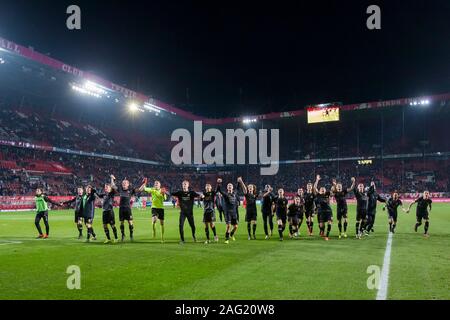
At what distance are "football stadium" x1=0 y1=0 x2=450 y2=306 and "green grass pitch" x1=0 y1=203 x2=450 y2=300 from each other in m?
0.06

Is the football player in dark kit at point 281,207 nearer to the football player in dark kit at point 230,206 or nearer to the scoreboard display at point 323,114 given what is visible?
the football player in dark kit at point 230,206

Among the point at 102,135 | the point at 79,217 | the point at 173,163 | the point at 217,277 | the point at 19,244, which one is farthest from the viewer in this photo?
the point at 173,163

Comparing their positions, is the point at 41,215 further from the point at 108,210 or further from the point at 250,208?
the point at 250,208

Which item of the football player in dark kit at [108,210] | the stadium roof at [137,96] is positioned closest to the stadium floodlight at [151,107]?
the stadium roof at [137,96]

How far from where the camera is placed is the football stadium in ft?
27.4

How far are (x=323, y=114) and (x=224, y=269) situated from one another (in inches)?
2088

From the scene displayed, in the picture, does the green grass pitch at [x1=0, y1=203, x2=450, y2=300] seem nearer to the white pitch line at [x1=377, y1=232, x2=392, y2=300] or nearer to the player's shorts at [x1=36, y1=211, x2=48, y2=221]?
the white pitch line at [x1=377, y1=232, x2=392, y2=300]

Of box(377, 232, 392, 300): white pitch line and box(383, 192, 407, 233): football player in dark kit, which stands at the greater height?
box(383, 192, 407, 233): football player in dark kit

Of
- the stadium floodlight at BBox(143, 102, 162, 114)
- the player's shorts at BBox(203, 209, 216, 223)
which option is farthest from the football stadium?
the stadium floodlight at BBox(143, 102, 162, 114)

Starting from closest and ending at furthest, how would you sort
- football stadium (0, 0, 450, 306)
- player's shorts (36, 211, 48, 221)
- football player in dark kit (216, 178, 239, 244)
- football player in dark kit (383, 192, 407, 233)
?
1. football stadium (0, 0, 450, 306)
2. football player in dark kit (216, 178, 239, 244)
3. player's shorts (36, 211, 48, 221)
4. football player in dark kit (383, 192, 407, 233)

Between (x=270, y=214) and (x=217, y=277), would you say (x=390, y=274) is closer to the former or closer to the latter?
(x=217, y=277)

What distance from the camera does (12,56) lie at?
124ft

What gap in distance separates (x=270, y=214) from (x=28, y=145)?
37.1m
